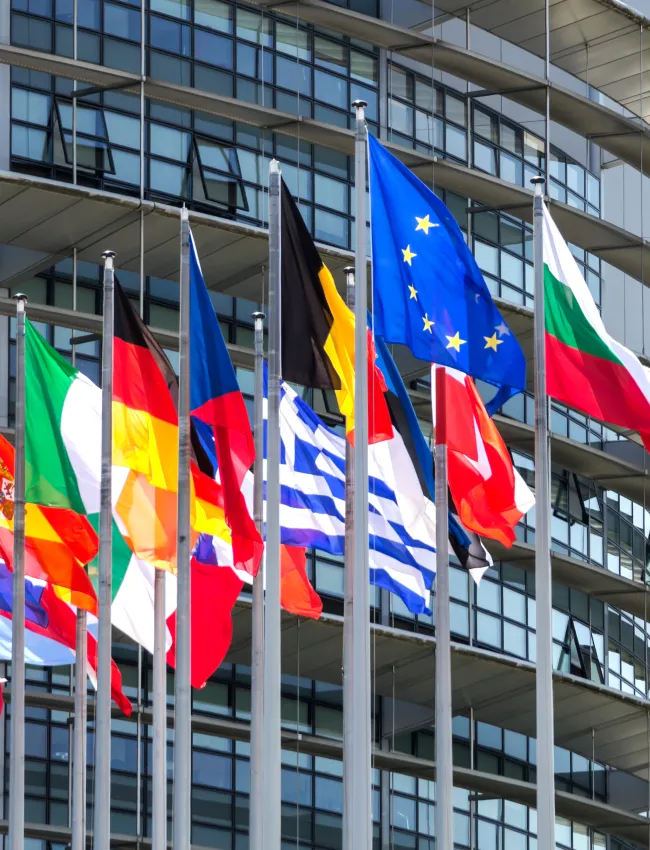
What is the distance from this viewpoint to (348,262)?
139ft

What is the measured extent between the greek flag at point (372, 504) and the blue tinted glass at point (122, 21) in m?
17.9

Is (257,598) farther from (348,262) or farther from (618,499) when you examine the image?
(618,499)

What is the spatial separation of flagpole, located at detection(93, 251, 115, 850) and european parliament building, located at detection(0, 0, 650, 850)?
10171 mm

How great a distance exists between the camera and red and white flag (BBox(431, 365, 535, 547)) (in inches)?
963

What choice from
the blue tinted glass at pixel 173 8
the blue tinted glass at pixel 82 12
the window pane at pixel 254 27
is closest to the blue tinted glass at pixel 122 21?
the blue tinted glass at pixel 82 12

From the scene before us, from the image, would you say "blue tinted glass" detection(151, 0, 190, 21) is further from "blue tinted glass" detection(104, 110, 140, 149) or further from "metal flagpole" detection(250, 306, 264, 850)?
"metal flagpole" detection(250, 306, 264, 850)

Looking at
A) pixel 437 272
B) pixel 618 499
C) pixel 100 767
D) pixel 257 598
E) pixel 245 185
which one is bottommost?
pixel 100 767

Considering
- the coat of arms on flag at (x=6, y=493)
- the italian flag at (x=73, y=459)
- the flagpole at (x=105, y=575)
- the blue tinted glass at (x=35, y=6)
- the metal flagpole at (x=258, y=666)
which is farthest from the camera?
the blue tinted glass at (x=35, y=6)

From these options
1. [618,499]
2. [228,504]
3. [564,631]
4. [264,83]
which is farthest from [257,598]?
[618,499]

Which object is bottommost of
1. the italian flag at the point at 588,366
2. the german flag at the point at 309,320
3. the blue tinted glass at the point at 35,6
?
the italian flag at the point at 588,366

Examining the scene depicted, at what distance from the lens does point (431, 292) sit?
74.3 ft

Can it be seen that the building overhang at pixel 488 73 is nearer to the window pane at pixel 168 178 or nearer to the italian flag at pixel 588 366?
the window pane at pixel 168 178

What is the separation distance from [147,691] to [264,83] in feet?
43.0

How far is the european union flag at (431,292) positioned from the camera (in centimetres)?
2252
